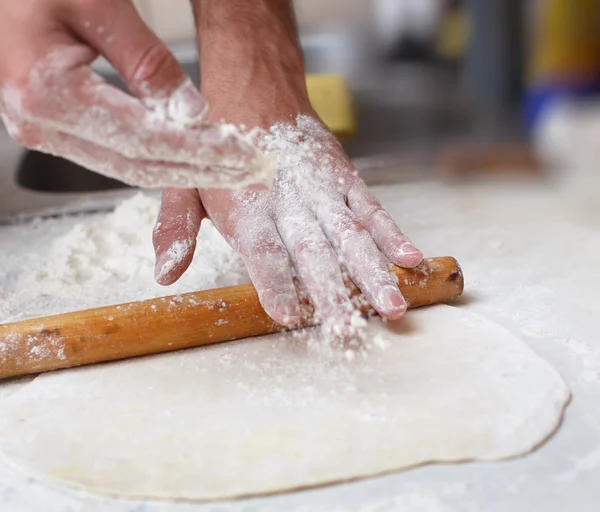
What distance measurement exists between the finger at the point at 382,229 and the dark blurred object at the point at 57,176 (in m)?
1.02

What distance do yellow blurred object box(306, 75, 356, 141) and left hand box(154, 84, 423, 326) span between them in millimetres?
631

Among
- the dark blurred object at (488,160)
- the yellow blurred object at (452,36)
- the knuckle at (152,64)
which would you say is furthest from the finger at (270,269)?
the yellow blurred object at (452,36)

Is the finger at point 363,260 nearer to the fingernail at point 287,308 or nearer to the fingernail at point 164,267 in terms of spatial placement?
the fingernail at point 287,308

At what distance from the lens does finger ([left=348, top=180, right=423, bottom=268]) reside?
37.8 inches

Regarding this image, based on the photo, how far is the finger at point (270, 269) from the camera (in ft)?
2.93

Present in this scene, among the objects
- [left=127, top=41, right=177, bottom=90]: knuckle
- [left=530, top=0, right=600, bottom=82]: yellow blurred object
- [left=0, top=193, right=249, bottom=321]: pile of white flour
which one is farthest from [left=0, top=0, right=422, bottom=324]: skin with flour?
[left=530, top=0, right=600, bottom=82]: yellow blurred object

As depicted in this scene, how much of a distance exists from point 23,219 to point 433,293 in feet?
3.26

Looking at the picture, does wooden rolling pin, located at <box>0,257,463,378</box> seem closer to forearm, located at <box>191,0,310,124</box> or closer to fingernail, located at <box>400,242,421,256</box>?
fingernail, located at <box>400,242,421,256</box>

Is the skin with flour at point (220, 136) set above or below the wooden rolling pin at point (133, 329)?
above

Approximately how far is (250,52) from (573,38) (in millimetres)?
637

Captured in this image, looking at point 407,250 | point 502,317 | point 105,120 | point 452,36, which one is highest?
point 105,120

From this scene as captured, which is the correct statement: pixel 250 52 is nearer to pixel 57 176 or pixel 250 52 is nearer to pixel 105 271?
pixel 105 271

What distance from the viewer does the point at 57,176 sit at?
6.34ft

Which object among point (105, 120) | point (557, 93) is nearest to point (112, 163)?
point (105, 120)
